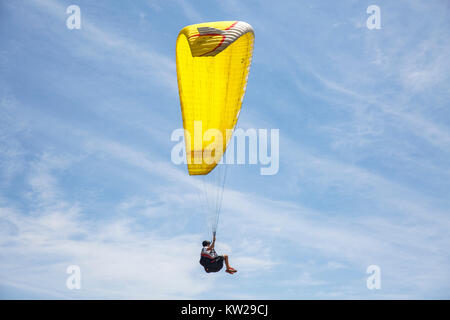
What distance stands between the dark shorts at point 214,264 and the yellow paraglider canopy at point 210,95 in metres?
5.17

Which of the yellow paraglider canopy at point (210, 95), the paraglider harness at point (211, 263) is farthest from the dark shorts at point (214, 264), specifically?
the yellow paraglider canopy at point (210, 95)

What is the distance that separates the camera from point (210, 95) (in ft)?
98.0

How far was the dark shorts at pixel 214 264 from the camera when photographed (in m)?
27.9

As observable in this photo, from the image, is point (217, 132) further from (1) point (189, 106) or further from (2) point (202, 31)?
(2) point (202, 31)

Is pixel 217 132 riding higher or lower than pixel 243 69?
lower

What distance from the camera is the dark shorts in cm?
2788

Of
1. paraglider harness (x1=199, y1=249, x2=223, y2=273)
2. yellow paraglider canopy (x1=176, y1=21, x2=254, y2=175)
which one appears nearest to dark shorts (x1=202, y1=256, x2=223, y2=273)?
paraglider harness (x1=199, y1=249, x2=223, y2=273)

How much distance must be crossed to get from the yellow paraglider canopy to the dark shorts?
17.0 ft

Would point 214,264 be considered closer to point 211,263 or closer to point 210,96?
point 211,263

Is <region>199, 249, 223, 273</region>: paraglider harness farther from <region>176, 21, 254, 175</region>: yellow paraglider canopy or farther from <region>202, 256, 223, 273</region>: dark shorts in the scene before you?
<region>176, 21, 254, 175</region>: yellow paraglider canopy
